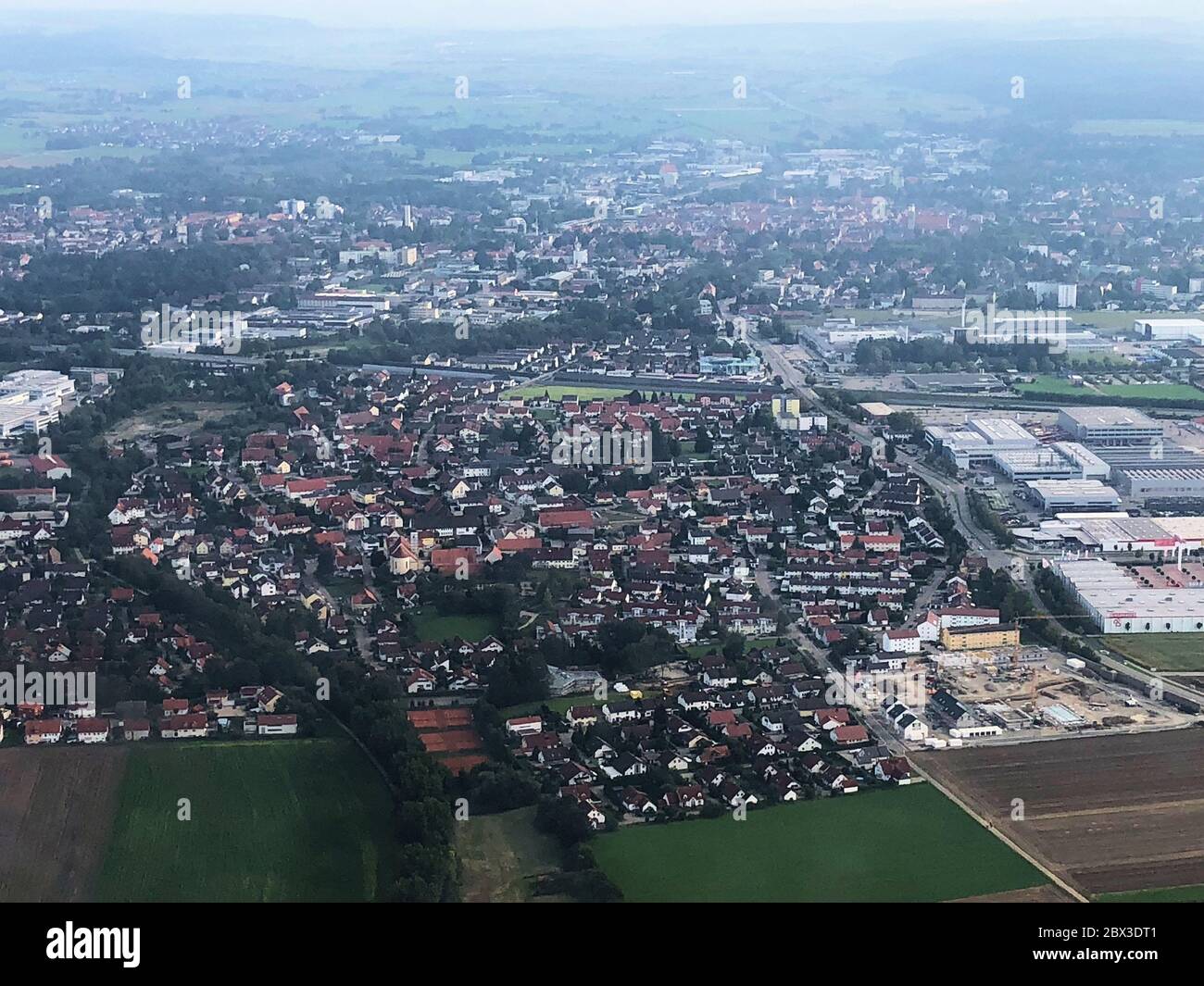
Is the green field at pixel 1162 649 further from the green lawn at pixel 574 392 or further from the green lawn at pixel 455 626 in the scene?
the green lawn at pixel 574 392

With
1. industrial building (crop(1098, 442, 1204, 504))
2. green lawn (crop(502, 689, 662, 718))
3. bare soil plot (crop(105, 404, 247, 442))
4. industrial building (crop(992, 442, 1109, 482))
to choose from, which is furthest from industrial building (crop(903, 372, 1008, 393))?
green lawn (crop(502, 689, 662, 718))

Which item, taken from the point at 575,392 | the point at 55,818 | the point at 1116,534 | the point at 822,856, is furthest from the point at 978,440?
the point at 55,818

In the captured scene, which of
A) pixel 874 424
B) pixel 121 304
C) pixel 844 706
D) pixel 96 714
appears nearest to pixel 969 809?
pixel 844 706

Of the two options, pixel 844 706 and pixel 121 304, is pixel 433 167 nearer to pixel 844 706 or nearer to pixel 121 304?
pixel 121 304

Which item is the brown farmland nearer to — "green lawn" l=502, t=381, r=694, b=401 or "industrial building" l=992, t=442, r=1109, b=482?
"industrial building" l=992, t=442, r=1109, b=482

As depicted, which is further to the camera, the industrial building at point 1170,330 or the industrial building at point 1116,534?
the industrial building at point 1170,330

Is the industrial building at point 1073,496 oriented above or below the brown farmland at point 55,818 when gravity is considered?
below

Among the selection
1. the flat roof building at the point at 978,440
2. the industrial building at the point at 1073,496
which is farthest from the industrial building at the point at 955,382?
the industrial building at the point at 1073,496
